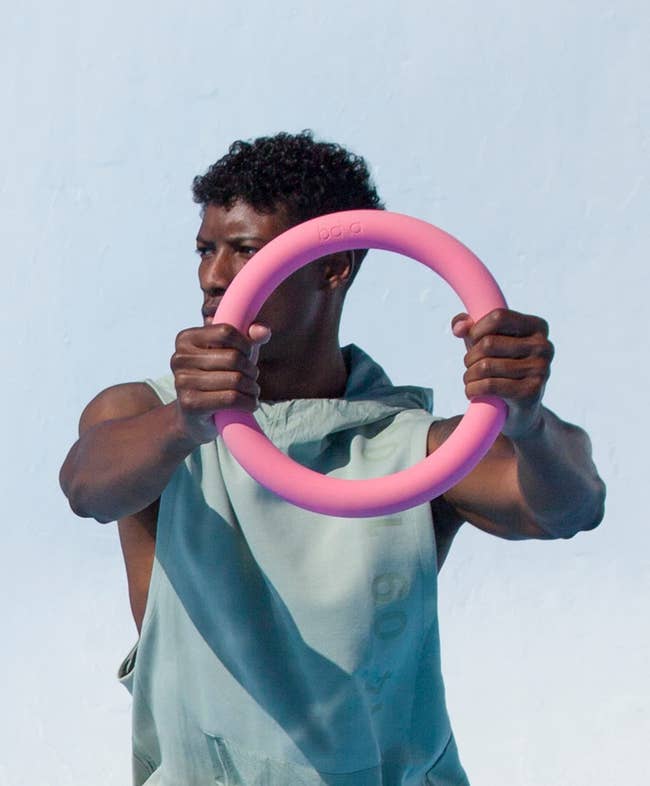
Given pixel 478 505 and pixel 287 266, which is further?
pixel 478 505

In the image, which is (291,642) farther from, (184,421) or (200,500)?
(184,421)

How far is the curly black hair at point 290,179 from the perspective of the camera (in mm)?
1734

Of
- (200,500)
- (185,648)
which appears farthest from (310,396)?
(185,648)

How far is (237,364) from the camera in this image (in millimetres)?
1458

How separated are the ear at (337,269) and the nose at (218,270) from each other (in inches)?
4.5

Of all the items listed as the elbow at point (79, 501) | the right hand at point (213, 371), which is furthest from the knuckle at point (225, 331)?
the elbow at point (79, 501)

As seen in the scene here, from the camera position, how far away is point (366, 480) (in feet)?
4.98

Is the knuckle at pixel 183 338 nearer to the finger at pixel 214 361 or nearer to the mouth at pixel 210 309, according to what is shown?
the finger at pixel 214 361

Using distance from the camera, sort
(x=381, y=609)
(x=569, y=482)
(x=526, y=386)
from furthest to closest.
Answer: (x=381, y=609) → (x=569, y=482) → (x=526, y=386)

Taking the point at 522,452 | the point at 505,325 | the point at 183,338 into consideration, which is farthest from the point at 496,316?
the point at 183,338

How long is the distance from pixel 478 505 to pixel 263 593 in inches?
8.4

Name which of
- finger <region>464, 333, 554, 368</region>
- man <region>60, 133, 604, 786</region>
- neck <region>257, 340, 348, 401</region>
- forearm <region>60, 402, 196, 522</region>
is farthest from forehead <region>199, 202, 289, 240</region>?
finger <region>464, 333, 554, 368</region>

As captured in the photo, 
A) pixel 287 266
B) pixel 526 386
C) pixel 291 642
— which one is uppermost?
pixel 287 266

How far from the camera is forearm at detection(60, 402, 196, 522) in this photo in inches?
60.1
